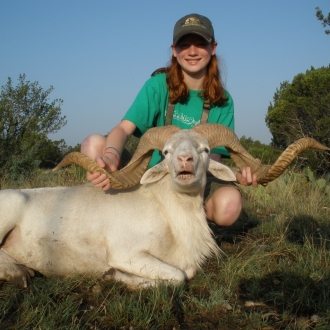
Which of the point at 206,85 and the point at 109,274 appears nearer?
the point at 109,274

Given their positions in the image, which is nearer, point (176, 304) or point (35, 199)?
point (176, 304)

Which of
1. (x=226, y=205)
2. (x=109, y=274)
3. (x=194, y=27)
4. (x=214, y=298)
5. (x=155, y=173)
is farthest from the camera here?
(x=194, y=27)

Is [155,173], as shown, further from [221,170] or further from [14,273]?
[14,273]

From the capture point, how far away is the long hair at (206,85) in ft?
18.9

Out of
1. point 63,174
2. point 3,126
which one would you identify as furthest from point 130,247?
point 3,126

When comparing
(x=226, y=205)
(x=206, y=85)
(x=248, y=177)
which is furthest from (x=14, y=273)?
(x=206, y=85)

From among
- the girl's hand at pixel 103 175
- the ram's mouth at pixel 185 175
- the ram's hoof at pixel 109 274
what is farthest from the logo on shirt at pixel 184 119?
the ram's hoof at pixel 109 274

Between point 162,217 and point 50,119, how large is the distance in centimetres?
1571

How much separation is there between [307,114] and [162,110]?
1015 cm

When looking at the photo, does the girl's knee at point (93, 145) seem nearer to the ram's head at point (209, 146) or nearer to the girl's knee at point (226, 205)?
the ram's head at point (209, 146)

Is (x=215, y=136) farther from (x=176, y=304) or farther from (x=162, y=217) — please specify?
(x=176, y=304)

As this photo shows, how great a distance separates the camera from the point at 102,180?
15.1 feet

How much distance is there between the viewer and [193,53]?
18.3 feet

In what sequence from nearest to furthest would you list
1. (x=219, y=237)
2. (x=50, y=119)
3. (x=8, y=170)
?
(x=219, y=237), (x=8, y=170), (x=50, y=119)
